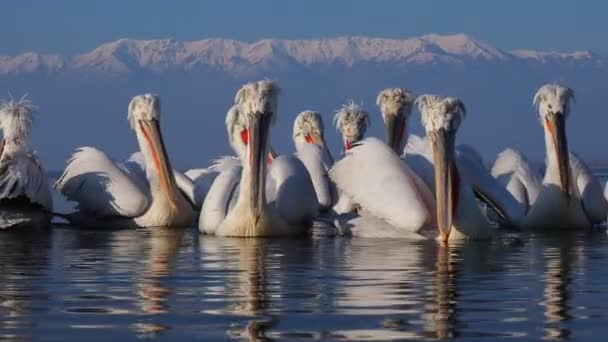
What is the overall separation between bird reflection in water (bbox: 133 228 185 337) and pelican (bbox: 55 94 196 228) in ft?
1.85

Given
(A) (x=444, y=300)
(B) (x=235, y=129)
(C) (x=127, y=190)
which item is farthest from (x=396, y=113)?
(A) (x=444, y=300)

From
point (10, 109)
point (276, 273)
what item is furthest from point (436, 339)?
point (10, 109)

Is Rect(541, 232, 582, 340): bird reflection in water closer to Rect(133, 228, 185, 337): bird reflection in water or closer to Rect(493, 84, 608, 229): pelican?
Rect(493, 84, 608, 229): pelican

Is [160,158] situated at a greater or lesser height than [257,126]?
lesser

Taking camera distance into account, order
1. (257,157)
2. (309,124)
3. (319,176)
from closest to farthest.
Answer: (257,157)
(319,176)
(309,124)

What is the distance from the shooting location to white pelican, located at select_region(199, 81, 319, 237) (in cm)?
1172

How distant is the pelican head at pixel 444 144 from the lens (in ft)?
36.1

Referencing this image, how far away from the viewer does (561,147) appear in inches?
521

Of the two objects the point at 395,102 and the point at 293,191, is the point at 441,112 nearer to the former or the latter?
the point at 293,191

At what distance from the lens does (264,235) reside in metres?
11.9

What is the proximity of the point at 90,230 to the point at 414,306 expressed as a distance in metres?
7.06

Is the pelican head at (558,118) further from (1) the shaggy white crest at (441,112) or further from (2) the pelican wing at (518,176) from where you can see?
(1) the shaggy white crest at (441,112)

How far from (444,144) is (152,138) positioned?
146 inches

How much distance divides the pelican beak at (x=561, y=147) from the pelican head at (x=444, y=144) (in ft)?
6.50
